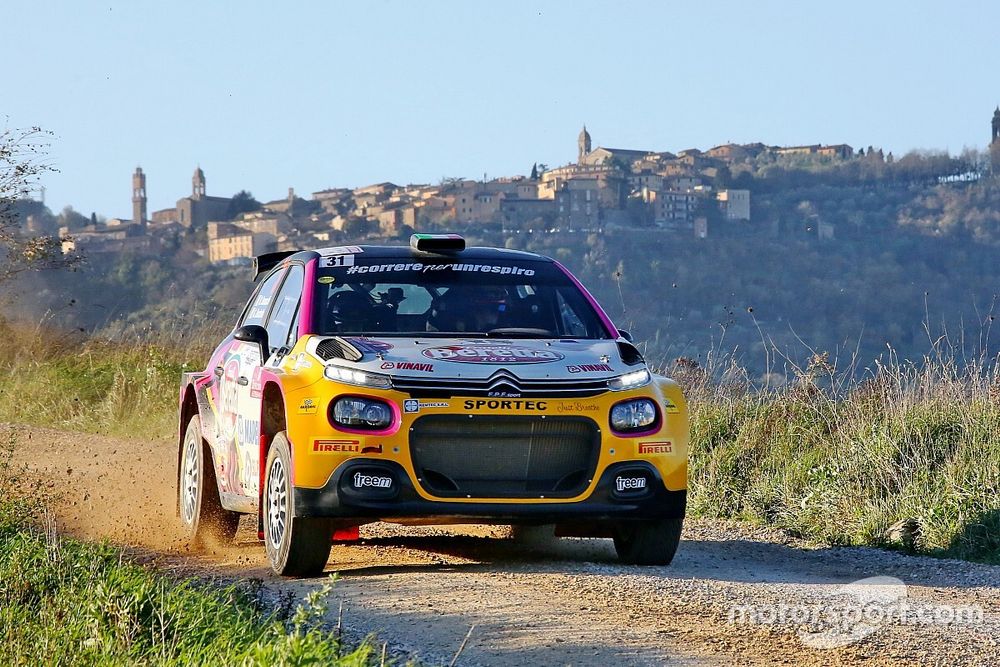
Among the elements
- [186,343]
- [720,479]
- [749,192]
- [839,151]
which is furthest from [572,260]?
[720,479]

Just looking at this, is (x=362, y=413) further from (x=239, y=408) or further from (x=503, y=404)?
(x=239, y=408)

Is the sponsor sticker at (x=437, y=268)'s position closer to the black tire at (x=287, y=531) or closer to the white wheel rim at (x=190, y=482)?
the black tire at (x=287, y=531)

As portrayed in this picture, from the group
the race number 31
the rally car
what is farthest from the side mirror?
the race number 31

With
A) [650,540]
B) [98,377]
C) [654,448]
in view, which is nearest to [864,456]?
[650,540]

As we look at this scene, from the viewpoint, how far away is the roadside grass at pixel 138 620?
15.4 ft

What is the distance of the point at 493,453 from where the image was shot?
6.81m

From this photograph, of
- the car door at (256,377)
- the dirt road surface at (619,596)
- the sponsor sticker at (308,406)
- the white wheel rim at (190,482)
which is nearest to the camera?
the dirt road surface at (619,596)

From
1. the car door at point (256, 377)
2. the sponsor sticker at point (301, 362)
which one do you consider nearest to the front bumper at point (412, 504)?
the sponsor sticker at point (301, 362)

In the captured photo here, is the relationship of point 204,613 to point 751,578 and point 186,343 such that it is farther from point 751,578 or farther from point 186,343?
point 186,343

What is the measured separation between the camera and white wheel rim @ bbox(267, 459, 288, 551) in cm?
705

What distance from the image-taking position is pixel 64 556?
670 centimetres

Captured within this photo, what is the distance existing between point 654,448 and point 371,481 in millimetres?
1370

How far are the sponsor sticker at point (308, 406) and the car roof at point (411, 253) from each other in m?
1.36

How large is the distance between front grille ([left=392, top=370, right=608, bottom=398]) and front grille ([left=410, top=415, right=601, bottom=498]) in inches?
4.3
